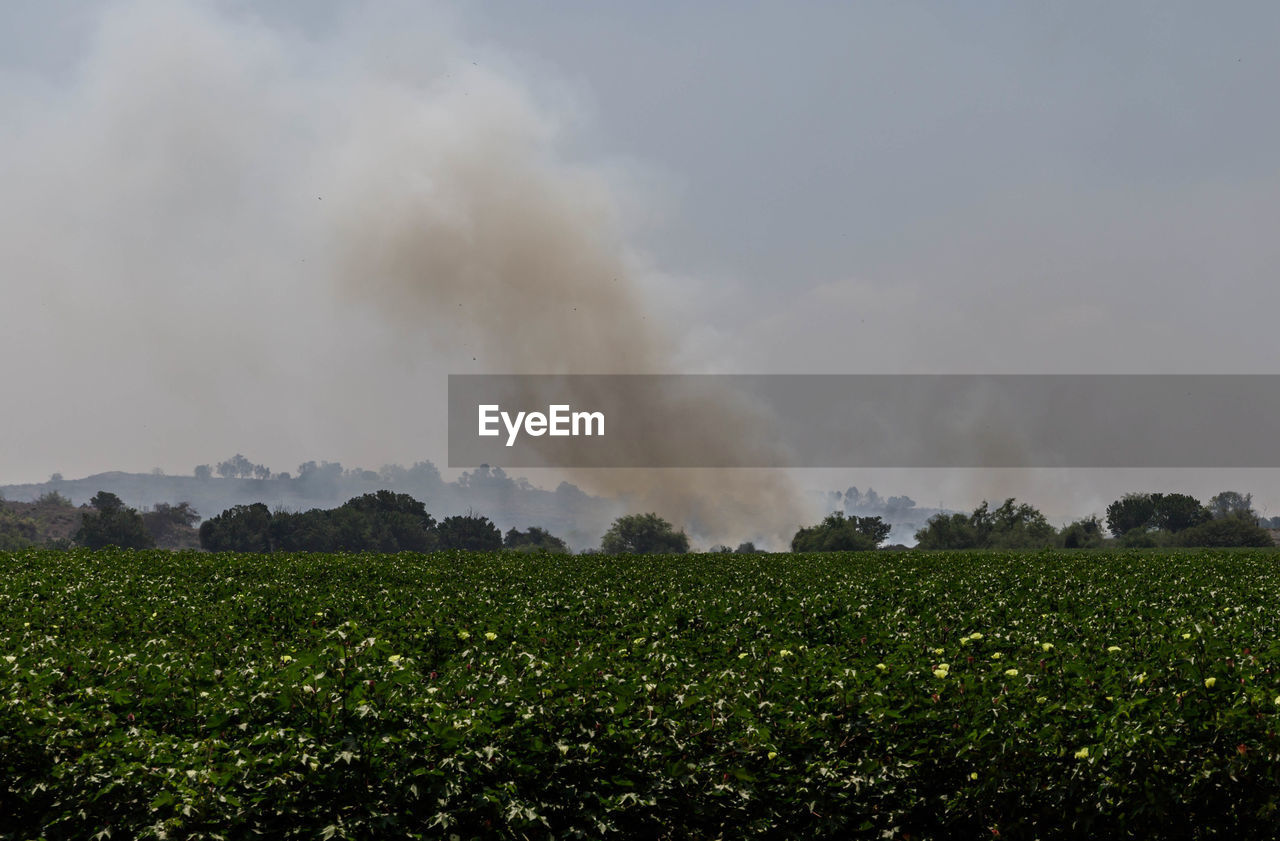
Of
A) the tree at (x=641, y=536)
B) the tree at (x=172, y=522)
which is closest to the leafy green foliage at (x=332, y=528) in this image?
the tree at (x=641, y=536)

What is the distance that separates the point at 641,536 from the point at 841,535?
104ft

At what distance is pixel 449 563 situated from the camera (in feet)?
98.4

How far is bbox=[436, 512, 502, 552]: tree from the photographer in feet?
394

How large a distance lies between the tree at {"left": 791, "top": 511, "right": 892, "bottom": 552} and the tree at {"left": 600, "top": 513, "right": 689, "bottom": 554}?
18799 mm

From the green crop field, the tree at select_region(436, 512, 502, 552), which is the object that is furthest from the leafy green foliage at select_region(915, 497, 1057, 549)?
the green crop field

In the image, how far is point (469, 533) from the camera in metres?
120

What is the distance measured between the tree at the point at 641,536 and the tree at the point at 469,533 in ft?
65.0

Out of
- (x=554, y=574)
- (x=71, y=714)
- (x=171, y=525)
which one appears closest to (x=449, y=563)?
(x=554, y=574)

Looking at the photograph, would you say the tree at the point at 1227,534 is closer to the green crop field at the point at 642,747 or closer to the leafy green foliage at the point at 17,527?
the green crop field at the point at 642,747

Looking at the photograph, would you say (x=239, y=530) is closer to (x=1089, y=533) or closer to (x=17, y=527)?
(x=17, y=527)

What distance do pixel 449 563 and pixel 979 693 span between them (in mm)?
23948

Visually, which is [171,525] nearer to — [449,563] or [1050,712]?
[449,563]

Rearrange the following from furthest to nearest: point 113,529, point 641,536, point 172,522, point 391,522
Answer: point 172,522
point 641,536
point 391,522
point 113,529

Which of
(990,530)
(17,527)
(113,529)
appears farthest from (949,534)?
(17,527)
